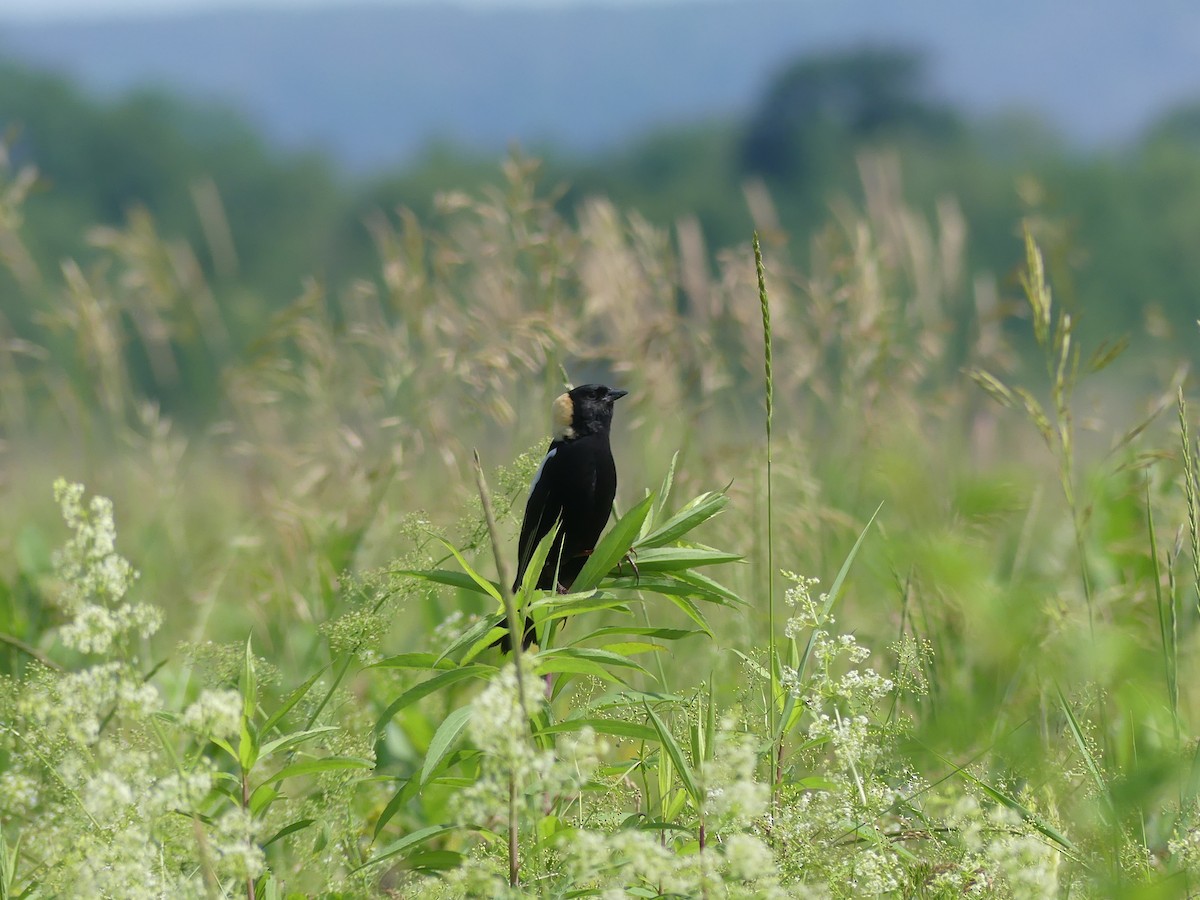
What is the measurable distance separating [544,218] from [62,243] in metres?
47.2

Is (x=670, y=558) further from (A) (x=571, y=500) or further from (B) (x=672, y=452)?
(B) (x=672, y=452)

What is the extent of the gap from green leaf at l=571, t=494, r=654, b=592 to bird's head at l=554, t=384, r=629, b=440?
0.68m

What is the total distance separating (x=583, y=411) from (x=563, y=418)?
0.09 m

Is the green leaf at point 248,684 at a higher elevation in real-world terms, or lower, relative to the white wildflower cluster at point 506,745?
lower

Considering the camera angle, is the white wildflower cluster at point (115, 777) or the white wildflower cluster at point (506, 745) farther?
the white wildflower cluster at point (115, 777)

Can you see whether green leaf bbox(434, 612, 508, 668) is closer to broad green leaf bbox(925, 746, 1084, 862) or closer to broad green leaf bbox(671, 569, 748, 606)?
broad green leaf bbox(671, 569, 748, 606)

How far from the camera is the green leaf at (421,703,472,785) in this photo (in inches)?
57.1

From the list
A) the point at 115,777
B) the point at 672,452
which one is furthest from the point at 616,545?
the point at 672,452

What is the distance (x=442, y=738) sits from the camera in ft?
4.94

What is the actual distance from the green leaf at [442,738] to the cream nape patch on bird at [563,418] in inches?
38.1

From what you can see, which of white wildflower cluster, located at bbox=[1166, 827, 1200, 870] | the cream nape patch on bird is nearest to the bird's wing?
the cream nape patch on bird

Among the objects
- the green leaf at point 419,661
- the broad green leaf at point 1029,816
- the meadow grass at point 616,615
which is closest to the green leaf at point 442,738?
the meadow grass at point 616,615

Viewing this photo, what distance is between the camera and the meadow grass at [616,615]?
4.58 ft

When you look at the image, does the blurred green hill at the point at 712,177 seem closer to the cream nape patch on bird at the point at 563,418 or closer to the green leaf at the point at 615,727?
the cream nape patch on bird at the point at 563,418
